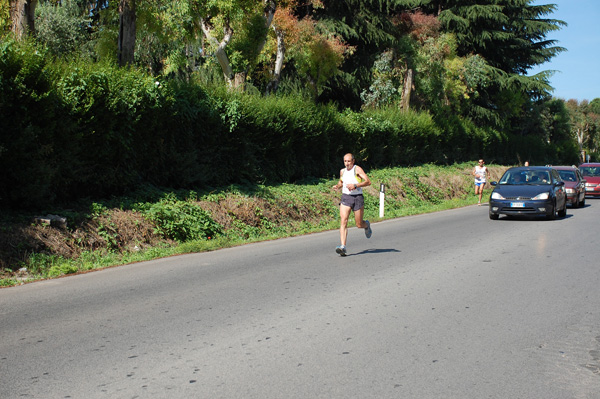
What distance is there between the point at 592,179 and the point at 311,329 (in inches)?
1133

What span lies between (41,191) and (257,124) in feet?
29.6

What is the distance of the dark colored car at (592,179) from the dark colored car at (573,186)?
5.73m

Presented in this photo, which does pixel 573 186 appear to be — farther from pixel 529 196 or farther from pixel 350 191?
pixel 350 191

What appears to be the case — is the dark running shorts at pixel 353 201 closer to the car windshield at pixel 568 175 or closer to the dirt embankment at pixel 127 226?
the dirt embankment at pixel 127 226

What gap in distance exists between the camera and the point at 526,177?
63.9 ft

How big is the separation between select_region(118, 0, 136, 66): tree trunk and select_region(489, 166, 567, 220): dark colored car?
11624 millimetres

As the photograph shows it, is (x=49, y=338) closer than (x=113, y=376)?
No

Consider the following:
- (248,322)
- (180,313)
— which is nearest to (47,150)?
(180,313)

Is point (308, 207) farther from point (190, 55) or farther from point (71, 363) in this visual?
point (190, 55)

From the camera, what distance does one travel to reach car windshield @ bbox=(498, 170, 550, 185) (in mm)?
19234

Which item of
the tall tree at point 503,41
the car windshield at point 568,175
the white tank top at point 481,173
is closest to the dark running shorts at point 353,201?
the white tank top at point 481,173

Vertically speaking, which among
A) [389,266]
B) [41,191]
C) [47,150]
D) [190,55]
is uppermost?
[190,55]

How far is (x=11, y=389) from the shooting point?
14.8 feet

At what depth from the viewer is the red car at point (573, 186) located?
77.7ft
